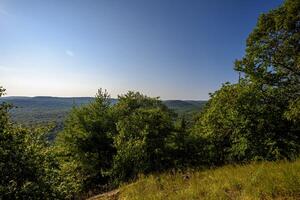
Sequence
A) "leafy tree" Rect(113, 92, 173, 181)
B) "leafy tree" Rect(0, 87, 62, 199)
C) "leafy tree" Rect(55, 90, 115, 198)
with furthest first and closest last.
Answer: "leafy tree" Rect(55, 90, 115, 198) < "leafy tree" Rect(113, 92, 173, 181) < "leafy tree" Rect(0, 87, 62, 199)

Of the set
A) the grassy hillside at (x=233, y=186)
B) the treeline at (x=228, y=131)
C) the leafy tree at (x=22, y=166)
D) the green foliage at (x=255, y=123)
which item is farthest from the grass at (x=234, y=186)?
the green foliage at (x=255, y=123)

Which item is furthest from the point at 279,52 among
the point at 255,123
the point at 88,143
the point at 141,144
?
the point at 88,143

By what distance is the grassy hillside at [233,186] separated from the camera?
5.87 metres

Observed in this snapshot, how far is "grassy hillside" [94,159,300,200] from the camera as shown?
587 cm

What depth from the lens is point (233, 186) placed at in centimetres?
704

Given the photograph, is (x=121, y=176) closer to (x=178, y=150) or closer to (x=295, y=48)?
(x=178, y=150)

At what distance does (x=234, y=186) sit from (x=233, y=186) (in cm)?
3

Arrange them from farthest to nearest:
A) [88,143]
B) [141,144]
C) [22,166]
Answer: [88,143]
[141,144]
[22,166]

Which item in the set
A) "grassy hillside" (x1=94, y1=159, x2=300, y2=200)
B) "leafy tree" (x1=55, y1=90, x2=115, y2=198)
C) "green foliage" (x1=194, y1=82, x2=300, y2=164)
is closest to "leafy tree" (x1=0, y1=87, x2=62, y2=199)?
"grassy hillside" (x1=94, y1=159, x2=300, y2=200)

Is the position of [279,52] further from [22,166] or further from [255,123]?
[22,166]

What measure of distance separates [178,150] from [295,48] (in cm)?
876

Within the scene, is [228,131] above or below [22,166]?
above

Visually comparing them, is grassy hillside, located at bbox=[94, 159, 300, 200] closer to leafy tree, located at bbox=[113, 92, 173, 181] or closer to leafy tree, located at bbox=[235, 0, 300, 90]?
leafy tree, located at bbox=[113, 92, 173, 181]

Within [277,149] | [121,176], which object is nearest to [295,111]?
[277,149]
